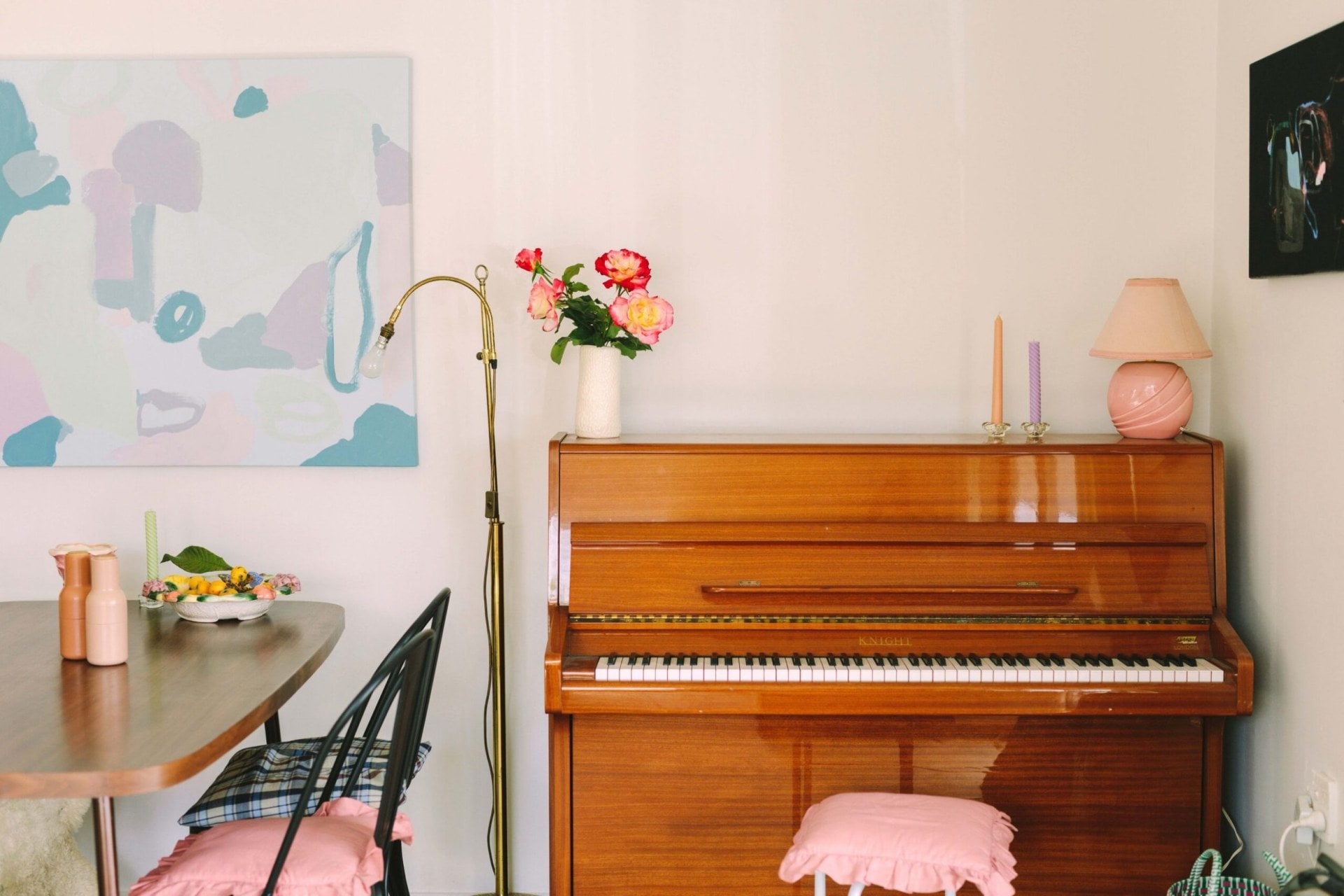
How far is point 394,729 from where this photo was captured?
75.3 inches

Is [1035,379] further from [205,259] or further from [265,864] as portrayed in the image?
[205,259]

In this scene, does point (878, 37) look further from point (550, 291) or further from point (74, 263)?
point (74, 263)

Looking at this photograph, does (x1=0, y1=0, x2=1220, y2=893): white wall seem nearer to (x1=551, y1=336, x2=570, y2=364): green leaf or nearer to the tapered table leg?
(x1=551, y1=336, x2=570, y2=364): green leaf

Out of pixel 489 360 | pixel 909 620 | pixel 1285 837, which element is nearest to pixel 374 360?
pixel 489 360

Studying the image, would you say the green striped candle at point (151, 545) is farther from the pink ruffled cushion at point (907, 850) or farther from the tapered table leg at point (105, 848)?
the pink ruffled cushion at point (907, 850)

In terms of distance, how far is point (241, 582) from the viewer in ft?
8.29

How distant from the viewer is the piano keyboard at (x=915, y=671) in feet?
7.68

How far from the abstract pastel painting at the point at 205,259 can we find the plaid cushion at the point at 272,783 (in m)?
0.83

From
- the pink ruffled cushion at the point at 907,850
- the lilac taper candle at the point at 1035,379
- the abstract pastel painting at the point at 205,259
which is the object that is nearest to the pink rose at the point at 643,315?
the abstract pastel painting at the point at 205,259

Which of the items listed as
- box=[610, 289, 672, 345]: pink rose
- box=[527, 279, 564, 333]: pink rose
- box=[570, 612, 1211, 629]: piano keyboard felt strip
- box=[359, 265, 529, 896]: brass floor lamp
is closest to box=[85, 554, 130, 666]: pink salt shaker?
box=[359, 265, 529, 896]: brass floor lamp

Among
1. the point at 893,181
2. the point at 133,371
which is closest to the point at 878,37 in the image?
the point at 893,181

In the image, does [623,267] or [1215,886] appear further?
[623,267]

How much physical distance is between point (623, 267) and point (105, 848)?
1480 millimetres

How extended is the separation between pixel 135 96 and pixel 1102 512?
245cm
